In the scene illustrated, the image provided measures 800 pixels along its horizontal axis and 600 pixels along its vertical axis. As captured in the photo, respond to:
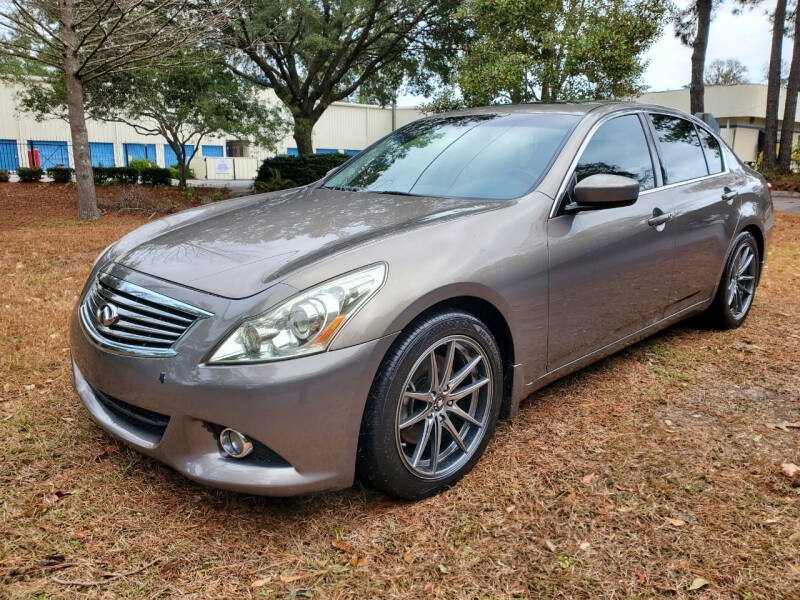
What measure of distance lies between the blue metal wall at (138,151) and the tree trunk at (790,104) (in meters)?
37.8

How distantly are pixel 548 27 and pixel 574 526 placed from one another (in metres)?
12.1

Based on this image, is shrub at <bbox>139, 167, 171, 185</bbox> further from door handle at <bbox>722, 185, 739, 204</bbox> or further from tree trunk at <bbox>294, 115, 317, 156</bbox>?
door handle at <bbox>722, 185, 739, 204</bbox>

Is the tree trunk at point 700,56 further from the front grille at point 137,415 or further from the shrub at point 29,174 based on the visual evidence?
the shrub at point 29,174

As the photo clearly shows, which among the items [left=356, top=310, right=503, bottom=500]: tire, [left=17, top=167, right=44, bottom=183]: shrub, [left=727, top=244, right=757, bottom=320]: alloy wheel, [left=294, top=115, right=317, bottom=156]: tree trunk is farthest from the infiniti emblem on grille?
Answer: [left=17, top=167, right=44, bottom=183]: shrub

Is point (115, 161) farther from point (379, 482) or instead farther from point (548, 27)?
point (379, 482)

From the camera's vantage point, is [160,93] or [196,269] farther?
[160,93]

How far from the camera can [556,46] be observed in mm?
12102

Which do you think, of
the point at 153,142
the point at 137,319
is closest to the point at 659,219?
the point at 137,319

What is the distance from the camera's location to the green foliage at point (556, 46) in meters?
12.0

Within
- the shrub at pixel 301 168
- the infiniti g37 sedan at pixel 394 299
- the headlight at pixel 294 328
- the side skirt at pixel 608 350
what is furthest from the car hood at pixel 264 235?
the shrub at pixel 301 168

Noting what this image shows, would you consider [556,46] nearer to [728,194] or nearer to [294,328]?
[728,194]

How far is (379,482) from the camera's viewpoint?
2320 mm

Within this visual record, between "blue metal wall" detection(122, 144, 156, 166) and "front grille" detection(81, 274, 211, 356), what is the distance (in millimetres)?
44344

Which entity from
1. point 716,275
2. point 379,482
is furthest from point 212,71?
point 379,482
